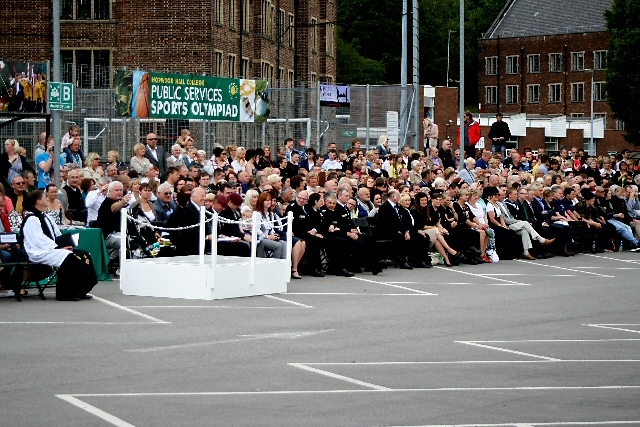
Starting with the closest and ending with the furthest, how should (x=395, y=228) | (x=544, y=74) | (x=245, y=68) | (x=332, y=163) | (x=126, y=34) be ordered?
(x=395, y=228) → (x=332, y=163) → (x=126, y=34) → (x=245, y=68) → (x=544, y=74)

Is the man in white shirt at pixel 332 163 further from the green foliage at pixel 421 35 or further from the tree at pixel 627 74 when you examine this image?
the green foliage at pixel 421 35

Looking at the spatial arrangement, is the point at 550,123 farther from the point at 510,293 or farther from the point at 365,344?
the point at 365,344

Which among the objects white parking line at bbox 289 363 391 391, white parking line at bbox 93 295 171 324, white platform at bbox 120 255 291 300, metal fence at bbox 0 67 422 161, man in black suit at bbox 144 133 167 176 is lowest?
white parking line at bbox 289 363 391 391

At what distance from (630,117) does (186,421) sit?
6459 centimetres

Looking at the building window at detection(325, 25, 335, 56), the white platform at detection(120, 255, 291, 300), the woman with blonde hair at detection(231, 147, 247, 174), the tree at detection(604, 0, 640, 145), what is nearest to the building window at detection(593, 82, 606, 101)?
the tree at detection(604, 0, 640, 145)

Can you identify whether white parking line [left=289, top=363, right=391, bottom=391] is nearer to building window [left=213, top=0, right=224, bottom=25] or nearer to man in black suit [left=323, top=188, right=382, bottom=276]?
man in black suit [left=323, top=188, right=382, bottom=276]

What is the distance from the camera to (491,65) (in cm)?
11462

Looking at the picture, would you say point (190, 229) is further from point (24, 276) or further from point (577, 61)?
point (577, 61)

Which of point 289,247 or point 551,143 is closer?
point 289,247

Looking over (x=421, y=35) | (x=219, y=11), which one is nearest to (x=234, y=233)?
(x=219, y=11)

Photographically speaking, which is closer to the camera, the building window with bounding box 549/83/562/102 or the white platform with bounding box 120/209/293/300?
the white platform with bounding box 120/209/293/300

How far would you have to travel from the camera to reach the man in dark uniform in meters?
23.9

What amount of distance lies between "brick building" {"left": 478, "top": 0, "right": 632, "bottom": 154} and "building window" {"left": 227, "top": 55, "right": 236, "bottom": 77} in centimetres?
5002

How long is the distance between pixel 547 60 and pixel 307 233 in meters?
89.2
